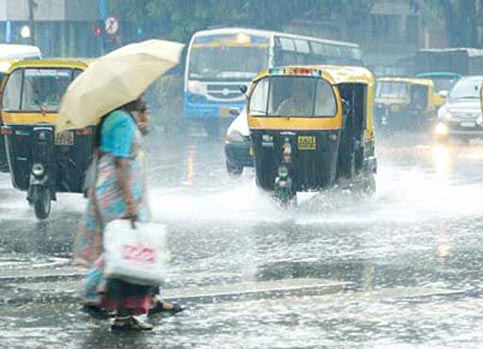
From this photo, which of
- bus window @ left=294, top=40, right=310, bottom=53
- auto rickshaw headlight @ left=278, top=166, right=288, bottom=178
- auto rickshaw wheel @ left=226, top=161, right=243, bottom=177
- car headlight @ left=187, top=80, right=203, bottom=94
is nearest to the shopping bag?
auto rickshaw headlight @ left=278, top=166, right=288, bottom=178

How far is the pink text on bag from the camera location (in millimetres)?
10719

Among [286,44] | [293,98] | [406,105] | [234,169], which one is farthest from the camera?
[406,105]

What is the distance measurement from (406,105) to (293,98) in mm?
31492

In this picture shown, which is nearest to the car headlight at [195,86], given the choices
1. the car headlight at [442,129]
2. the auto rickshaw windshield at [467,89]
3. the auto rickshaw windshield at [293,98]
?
the auto rickshaw windshield at [467,89]

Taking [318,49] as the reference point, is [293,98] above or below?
above

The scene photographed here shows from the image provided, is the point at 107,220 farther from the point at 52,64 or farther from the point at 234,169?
the point at 234,169

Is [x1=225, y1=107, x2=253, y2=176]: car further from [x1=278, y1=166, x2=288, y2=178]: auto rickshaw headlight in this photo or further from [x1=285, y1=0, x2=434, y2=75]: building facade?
[x1=285, y1=0, x2=434, y2=75]: building facade

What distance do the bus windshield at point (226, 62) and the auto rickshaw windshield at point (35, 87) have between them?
2835cm

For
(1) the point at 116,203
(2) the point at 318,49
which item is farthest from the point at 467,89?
(1) the point at 116,203

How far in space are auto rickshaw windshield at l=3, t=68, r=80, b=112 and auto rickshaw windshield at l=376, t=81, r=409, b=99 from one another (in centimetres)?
3336

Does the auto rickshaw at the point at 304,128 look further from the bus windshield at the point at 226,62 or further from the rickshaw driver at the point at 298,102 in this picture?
the bus windshield at the point at 226,62

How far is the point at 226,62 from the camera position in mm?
49969

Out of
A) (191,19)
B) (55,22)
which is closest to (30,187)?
(191,19)

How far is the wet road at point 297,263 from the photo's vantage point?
10742mm
